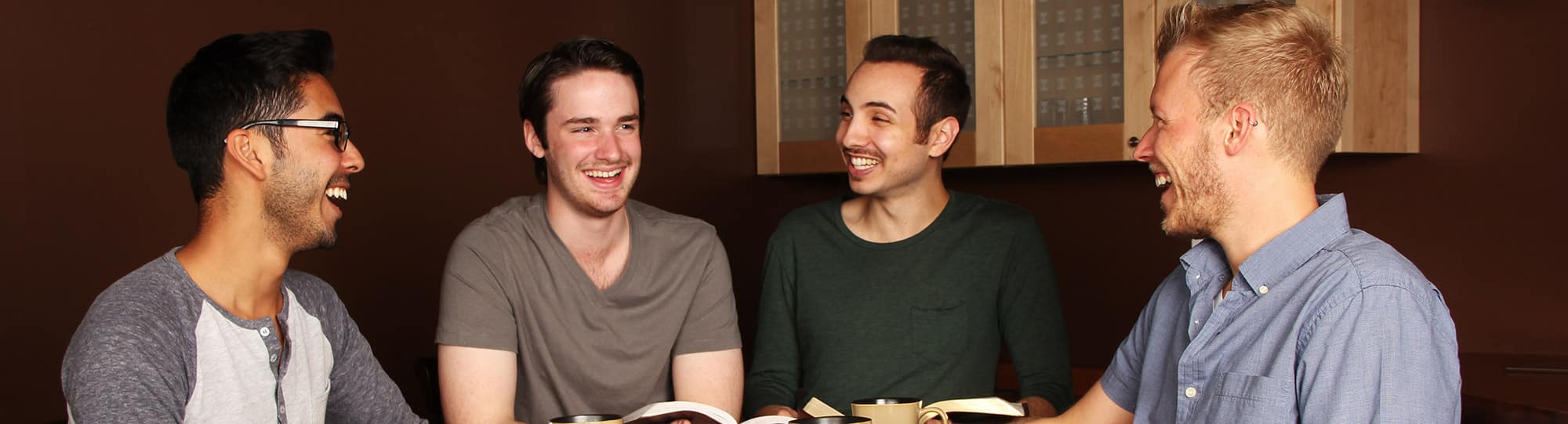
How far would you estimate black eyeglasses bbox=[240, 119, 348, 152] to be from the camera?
1781mm

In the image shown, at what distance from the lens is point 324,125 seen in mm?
1837

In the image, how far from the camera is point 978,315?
254 cm

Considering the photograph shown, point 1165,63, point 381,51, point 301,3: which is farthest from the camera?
point 381,51

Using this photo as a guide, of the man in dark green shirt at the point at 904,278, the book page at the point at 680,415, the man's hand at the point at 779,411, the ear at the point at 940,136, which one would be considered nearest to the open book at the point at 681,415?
the book page at the point at 680,415

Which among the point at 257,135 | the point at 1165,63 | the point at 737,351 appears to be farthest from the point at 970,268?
the point at 257,135

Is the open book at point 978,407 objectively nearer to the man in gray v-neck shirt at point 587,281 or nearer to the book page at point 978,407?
the book page at point 978,407

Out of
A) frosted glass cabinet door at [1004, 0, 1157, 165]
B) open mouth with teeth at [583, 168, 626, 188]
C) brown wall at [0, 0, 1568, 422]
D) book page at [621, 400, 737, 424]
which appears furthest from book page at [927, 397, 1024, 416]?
frosted glass cabinet door at [1004, 0, 1157, 165]

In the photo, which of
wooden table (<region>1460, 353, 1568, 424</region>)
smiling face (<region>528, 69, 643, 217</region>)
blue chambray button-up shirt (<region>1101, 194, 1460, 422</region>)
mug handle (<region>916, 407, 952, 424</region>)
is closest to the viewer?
blue chambray button-up shirt (<region>1101, 194, 1460, 422</region>)

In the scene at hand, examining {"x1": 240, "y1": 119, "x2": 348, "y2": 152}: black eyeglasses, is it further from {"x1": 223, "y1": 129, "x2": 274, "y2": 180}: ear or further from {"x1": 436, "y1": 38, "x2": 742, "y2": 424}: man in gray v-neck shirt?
{"x1": 436, "y1": 38, "x2": 742, "y2": 424}: man in gray v-neck shirt

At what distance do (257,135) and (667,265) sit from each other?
2.68ft

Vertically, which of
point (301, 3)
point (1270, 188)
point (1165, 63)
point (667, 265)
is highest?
point (301, 3)

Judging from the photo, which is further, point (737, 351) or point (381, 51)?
point (381, 51)

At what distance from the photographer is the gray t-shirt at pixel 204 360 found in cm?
151

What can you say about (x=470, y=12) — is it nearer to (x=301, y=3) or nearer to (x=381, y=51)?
(x=381, y=51)
